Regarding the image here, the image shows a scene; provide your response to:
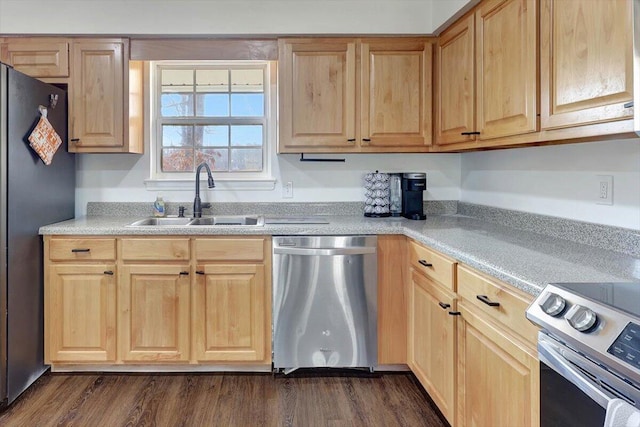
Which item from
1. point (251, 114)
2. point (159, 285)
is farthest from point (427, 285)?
point (251, 114)

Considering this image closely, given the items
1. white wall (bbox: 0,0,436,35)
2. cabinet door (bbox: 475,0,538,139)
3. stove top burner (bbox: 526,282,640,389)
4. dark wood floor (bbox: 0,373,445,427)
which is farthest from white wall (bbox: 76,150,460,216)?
stove top burner (bbox: 526,282,640,389)

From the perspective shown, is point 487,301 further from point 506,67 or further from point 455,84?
point 455,84

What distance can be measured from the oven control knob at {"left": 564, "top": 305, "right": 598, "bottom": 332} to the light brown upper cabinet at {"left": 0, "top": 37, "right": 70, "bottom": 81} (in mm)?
2943

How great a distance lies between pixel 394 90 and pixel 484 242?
1272 mm

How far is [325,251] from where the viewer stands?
252 centimetres

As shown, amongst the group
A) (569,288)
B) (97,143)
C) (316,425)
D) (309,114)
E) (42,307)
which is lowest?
(316,425)

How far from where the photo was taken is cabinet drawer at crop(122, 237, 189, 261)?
8.32ft

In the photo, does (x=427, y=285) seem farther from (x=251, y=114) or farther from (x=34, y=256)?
(x=34, y=256)

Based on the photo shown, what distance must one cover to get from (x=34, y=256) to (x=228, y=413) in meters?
1.35

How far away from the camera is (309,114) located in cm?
283

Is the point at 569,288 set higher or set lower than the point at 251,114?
lower

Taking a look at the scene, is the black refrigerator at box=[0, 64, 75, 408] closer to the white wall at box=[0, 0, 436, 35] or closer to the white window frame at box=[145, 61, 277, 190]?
the white wall at box=[0, 0, 436, 35]

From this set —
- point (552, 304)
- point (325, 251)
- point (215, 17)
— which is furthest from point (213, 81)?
point (552, 304)

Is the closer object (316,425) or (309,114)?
(316,425)
